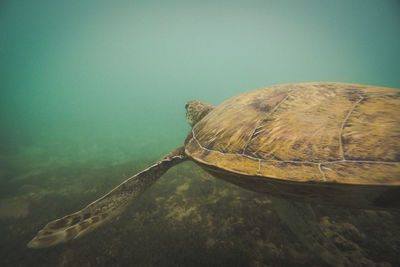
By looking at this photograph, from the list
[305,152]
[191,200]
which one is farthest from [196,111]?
[305,152]

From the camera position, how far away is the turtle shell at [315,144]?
2.56 ft

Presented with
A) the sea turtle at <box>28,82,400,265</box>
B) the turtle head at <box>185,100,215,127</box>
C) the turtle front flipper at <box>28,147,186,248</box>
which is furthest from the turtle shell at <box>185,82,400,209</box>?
the turtle head at <box>185,100,215,127</box>

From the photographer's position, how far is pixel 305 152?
0.94m

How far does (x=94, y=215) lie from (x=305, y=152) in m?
→ 1.95

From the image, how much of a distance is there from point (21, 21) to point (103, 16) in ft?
55.4

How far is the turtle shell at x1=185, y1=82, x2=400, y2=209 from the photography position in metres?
0.78

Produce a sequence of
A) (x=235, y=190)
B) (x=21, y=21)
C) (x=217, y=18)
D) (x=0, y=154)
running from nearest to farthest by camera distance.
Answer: (x=235, y=190)
(x=0, y=154)
(x=21, y=21)
(x=217, y=18)

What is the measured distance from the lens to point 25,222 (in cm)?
238

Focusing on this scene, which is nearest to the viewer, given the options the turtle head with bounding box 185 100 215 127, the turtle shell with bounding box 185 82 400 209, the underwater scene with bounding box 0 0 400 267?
the turtle shell with bounding box 185 82 400 209

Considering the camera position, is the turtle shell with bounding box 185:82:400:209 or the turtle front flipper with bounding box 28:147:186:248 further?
the turtle front flipper with bounding box 28:147:186:248

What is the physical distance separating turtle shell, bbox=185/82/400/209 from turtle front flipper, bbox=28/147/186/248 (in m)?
0.78

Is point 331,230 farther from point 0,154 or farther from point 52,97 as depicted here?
point 52,97

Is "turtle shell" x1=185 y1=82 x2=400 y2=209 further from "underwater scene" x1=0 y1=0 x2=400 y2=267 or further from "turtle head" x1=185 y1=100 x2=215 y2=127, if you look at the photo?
"turtle head" x1=185 y1=100 x2=215 y2=127

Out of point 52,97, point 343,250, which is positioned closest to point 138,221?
point 343,250
